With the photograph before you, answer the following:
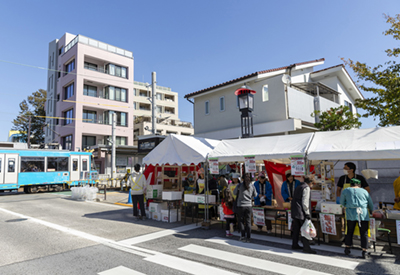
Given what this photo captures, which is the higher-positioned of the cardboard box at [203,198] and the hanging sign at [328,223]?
the cardboard box at [203,198]

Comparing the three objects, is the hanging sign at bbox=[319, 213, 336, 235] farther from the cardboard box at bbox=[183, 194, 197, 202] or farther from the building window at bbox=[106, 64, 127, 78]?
the building window at bbox=[106, 64, 127, 78]

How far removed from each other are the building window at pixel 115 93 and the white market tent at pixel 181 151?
28.7 metres

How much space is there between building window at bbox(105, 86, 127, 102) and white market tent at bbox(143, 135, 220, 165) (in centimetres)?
2872

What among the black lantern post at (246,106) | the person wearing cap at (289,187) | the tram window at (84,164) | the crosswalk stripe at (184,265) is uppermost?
the black lantern post at (246,106)

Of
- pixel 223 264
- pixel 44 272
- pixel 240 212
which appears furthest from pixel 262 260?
pixel 44 272

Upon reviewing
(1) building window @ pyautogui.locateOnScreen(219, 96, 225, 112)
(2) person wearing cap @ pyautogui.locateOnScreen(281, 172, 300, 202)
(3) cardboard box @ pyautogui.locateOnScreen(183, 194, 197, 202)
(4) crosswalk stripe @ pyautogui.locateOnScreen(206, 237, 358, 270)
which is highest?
(1) building window @ pyautogui.locateOnScreen(219, 96, 225, 112)

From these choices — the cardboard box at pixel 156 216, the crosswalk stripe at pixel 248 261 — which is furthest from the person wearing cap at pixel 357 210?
the cardboard box at pixel 156 216

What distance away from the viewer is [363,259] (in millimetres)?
5730

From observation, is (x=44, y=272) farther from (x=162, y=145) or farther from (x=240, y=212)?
(x=162, y=145)

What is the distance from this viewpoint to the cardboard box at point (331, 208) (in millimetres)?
6672

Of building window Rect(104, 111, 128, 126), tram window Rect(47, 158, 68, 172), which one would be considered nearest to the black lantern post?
tram window Rect(47, 158, 68, 172)

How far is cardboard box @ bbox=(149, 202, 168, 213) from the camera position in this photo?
34.2 ft

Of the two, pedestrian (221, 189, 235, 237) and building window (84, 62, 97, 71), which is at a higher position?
building window (84, 62, 97, 71)

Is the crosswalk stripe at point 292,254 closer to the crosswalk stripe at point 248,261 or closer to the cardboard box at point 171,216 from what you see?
the crosswalk stripe at point 248,261
